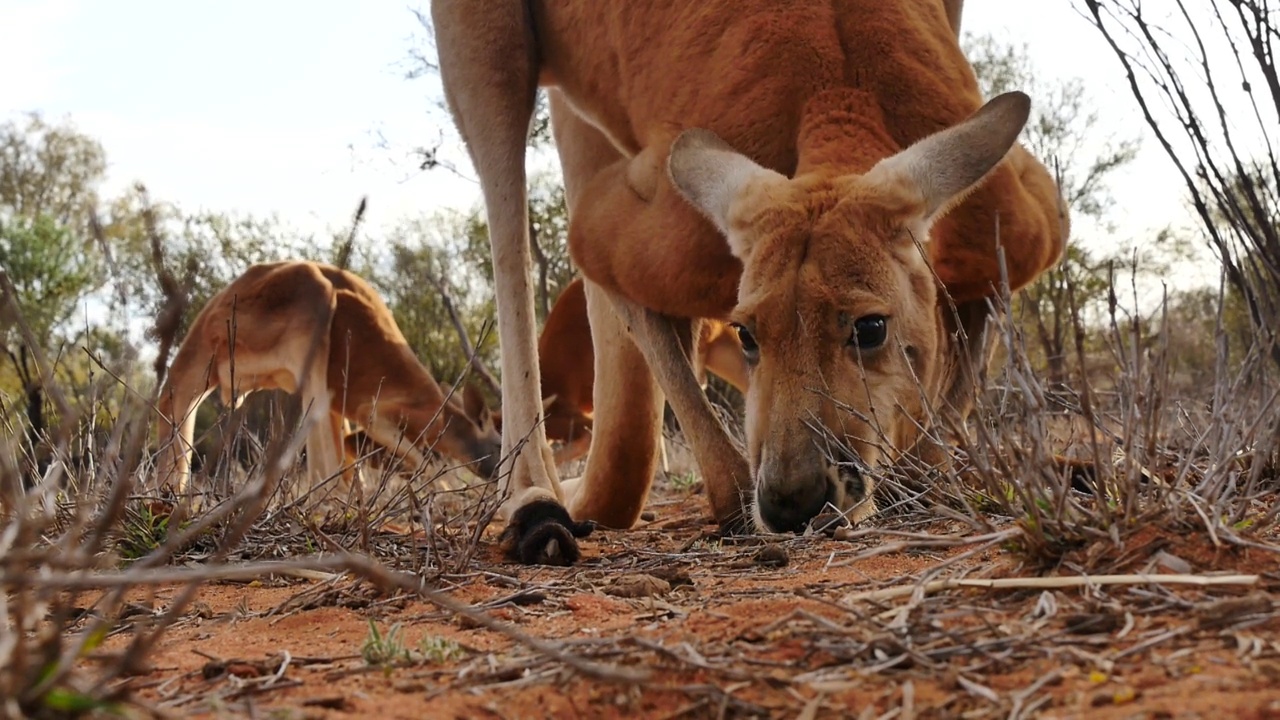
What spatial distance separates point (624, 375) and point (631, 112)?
52.3 inches

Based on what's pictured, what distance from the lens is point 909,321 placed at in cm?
386

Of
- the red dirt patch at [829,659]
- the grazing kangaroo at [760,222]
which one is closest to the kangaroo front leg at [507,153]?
the grazing kangaroo at [760,222]

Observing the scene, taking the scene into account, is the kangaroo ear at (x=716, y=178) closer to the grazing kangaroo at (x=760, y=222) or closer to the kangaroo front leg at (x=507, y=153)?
the grazing kangaroo at (x=760, y=222)

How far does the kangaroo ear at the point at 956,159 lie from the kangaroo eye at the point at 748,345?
63 centimetres

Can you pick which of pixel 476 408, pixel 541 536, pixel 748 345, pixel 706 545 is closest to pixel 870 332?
pixel 748 345

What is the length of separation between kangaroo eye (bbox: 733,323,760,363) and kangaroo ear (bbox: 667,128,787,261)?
0.24 meters

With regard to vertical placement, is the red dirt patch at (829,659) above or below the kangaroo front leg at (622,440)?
below

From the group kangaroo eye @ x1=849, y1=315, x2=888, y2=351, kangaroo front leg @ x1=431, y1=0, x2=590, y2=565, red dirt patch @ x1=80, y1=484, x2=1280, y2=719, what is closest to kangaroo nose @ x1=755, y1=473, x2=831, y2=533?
kangaroo eye @ x1=849, y1=315, x2=888, y2=351

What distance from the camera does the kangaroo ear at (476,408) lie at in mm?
12216

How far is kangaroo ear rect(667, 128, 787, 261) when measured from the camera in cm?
398

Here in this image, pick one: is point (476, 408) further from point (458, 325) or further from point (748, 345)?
point (748, 345)

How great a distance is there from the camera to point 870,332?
370 cm

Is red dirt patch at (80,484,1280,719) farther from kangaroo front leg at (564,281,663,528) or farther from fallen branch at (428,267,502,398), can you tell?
kangaroo front leg at (564,281,663,528)

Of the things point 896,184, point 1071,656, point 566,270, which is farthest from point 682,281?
point 566,270
